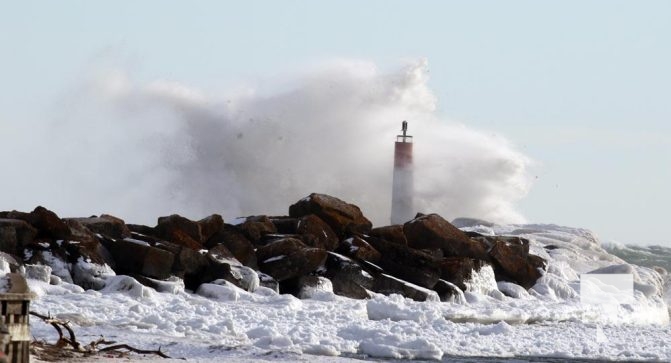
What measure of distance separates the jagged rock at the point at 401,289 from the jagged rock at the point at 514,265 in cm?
282

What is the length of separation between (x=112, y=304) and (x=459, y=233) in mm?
7388

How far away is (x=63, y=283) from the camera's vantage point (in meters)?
14.5

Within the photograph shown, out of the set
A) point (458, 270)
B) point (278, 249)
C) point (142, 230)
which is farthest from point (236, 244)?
point (458, 270)

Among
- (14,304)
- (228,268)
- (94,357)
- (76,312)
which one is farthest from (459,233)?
(14,304)

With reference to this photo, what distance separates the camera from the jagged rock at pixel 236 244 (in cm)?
1675

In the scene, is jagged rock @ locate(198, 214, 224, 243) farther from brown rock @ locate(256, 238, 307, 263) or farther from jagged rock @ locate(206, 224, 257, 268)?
brown rock @ locate(256, 238, 307, 263)

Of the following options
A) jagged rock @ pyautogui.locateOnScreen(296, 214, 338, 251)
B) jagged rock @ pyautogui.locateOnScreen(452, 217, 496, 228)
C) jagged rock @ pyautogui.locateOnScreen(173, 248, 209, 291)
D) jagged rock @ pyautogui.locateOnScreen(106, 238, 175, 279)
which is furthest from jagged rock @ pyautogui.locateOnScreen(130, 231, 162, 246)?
jagged rock @ pyautogui.locateOnScreen(452, 217, 496, 228)

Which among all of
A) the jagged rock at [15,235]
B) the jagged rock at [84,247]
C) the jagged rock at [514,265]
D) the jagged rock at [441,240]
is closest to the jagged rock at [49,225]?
the jagged rock at [84,247]

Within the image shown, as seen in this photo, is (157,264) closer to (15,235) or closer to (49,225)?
(49,225)

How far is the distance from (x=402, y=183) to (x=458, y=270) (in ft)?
43.5

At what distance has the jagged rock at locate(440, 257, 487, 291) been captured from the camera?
58.6 feet

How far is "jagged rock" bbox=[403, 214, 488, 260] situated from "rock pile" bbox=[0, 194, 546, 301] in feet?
0.05

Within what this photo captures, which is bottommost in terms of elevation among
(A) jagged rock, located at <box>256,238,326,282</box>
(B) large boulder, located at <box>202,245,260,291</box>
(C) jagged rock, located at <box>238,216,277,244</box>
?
(B) large boulder, located at <box>202,245,260,291</box>

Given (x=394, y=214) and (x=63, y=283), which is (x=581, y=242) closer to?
(x=394, y=214)
